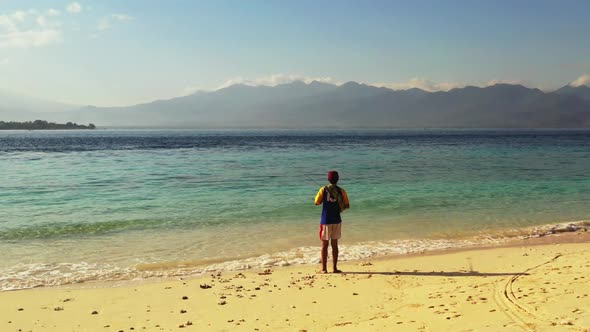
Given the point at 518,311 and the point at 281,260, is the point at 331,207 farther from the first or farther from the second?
the point at 518,311

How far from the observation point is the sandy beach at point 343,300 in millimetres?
6137

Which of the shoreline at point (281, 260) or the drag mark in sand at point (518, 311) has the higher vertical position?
the drag mark in sand at point (518, 311)

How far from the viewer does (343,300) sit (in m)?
7.61

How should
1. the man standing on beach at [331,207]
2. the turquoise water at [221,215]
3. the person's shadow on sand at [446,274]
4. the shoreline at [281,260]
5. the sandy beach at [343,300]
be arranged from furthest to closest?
the turquoise water at [221,215] < the man standing on beach at [331,207] < the shoreline at [281,260] < the person's shadow on sand at [446,274] < the sandy beach at [343,300]

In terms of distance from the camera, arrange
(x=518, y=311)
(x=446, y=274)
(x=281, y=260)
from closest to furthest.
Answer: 1. (x=518, y=311)
2. (x=446, y=274)
3. (x=281, y=260)

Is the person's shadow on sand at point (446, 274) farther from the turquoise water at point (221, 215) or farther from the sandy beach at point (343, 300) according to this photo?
the turquoise water at point (221, 215)

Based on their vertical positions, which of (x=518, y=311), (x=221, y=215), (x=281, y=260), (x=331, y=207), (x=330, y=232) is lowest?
(x=281, y=260)

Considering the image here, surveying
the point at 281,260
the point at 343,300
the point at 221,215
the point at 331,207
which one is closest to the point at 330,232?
the point at 331,207

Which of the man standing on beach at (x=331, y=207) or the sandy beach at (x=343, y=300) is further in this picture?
the man standing on beach at (x=331, y=207)

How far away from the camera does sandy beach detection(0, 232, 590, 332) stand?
6.14 metres

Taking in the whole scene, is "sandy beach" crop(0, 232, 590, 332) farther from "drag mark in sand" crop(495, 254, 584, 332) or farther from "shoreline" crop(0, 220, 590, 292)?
"shoreline" crop(0, 220, 590, 292)

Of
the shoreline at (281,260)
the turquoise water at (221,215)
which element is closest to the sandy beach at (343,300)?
the shoreline at (281,260)

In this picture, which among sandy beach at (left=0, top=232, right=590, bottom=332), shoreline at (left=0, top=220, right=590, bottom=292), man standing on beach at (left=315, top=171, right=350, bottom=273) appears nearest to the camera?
sandy beach at (left=0, top=232, right=590, bottom=332)

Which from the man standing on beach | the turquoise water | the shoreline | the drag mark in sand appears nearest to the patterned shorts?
the man standing on beach
